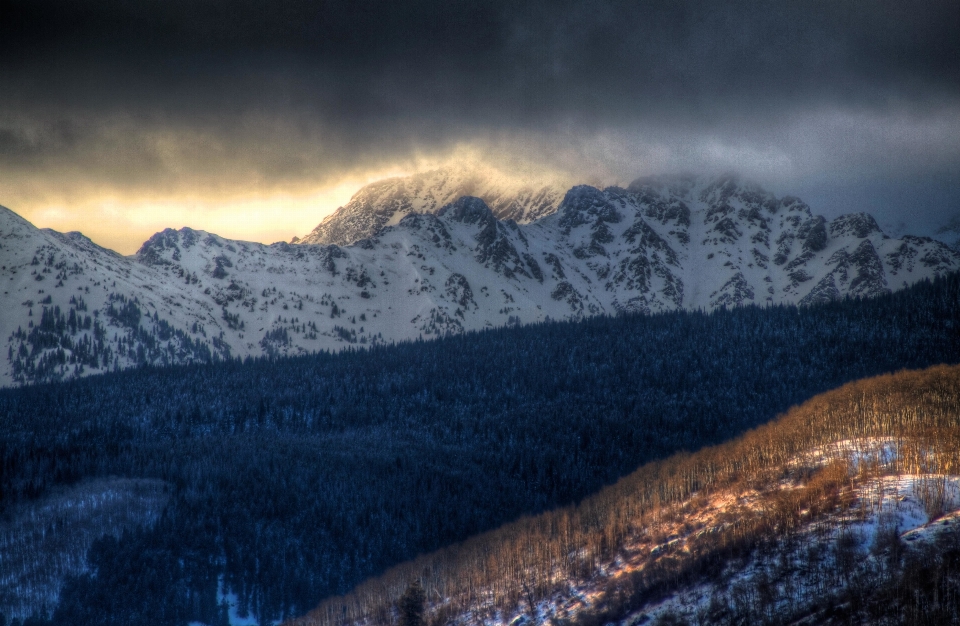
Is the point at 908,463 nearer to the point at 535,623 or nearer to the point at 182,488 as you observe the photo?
the point at 535,623

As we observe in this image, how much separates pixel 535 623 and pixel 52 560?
3933 inches

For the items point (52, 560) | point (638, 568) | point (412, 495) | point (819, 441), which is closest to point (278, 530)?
point (412, 495)

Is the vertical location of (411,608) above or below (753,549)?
below

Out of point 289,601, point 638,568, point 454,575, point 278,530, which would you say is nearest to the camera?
point 638,568

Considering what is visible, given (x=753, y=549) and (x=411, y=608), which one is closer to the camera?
(x=411, y=608)

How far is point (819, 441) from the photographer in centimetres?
16512

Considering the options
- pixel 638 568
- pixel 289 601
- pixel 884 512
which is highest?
pixel 884 512

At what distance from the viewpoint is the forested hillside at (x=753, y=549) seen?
9775 centimetres

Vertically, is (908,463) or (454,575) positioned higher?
(908,463)

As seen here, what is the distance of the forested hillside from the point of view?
321 feet

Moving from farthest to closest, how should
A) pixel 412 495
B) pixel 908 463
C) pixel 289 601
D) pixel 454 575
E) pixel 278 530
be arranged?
pixel 412 495
pixel 278 530
pixel 289 601
pixel 454 575
pixel 908 463

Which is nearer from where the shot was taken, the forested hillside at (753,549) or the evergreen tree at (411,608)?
the evergreen tree at (411,608)

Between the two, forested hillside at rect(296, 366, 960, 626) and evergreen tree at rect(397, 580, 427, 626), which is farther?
forested hillside at rect(296, 366, 960, 626)

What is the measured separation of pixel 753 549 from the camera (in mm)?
113938
